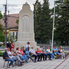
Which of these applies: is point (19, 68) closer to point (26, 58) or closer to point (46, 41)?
point (26, 58)

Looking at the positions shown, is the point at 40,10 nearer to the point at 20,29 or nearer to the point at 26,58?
the point at 20,29

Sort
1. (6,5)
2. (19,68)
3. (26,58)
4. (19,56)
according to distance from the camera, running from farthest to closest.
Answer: (6,5) → (26,58) → (19,56) → (19,68)

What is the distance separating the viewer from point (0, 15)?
70500 millimetres

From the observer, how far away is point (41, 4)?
6800cm

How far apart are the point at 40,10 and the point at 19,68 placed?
5267cm

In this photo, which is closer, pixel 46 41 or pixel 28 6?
pixel 28 6

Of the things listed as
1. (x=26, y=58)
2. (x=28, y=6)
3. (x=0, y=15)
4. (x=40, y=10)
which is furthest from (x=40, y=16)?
(x=26, y=58)

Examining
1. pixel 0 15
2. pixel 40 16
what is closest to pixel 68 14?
pixel 40 16

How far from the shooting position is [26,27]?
30266mm

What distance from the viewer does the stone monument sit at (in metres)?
30.2

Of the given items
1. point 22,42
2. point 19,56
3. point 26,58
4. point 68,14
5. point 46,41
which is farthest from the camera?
point 46,41

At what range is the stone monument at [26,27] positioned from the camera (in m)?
30.2

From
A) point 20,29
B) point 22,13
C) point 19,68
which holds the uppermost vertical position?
point 22,13

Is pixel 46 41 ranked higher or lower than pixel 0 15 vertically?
lower
